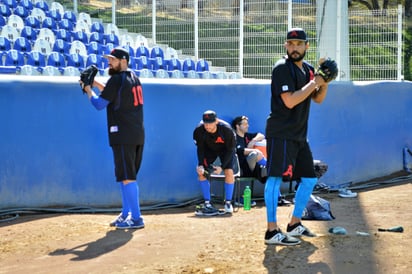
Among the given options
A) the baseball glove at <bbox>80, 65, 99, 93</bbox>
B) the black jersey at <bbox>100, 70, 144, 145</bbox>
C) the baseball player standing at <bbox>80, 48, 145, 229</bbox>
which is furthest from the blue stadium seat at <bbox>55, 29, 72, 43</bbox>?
the baseball glove at <bbox>80, 65, 99, 93</bbox>

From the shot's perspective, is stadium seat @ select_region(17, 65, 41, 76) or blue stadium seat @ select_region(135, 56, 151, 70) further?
blue stadium seat @ select_region(135, 56, 151, 70)

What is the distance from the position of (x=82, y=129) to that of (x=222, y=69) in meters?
7.83

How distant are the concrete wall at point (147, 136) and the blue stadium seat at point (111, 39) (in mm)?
6879

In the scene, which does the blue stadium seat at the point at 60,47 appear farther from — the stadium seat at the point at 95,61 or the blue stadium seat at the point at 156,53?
the blue stadium seat at the point at 156,53

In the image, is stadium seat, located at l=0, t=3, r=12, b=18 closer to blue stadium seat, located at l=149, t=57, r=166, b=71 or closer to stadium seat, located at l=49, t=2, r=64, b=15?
stadium seat, located at l=49, t=2, r=64, b=15

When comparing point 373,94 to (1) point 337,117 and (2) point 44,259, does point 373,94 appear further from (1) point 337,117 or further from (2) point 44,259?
(2) point 44,259

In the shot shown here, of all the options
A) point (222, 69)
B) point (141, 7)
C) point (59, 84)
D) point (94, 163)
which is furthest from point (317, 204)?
point (141, 7)

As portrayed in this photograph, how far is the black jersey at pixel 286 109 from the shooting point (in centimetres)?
588

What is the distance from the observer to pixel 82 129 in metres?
7.86

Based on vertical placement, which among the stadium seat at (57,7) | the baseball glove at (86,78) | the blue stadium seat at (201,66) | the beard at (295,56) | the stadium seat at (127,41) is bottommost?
the baseball glove at (86,78)

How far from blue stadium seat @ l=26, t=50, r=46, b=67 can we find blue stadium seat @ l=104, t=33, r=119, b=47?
314cm

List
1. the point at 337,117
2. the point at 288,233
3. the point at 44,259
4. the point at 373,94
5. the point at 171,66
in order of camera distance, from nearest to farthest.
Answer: the point at 44,259 < the point at 288,233 < the point at 337,117 < the point at 373,94 < the point at 171,66

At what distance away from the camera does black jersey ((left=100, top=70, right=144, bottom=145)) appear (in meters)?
6.68

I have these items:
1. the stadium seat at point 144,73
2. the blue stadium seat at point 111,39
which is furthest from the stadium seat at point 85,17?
the stadium seat at point 144,73
